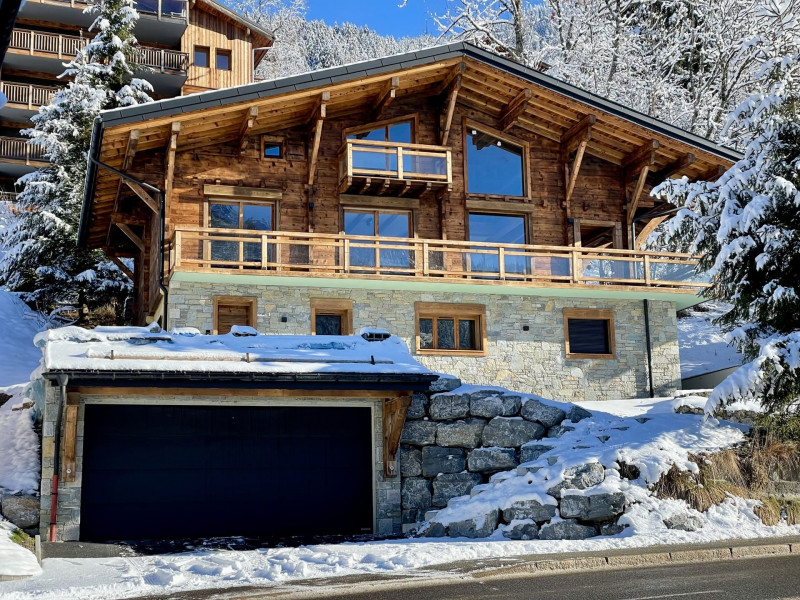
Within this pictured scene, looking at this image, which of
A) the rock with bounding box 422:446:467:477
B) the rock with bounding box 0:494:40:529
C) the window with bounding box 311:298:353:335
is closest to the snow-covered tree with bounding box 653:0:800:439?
the rock with bounding box 422:446:467:477

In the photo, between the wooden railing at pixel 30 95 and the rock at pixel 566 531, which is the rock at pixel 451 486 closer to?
the rock at pixel 566 531

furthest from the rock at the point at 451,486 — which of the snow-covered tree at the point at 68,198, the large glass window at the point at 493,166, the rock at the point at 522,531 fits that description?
the snow-covered tree at the point at 68,198

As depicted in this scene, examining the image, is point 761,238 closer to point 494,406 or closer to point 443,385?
point 494,406

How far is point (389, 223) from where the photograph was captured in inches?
872

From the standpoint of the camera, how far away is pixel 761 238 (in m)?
13.6

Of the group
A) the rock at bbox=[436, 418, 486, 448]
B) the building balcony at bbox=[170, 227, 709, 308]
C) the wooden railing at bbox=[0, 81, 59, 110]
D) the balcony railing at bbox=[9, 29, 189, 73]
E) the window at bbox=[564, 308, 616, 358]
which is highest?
the balcony railing at bbox=[9, 29, 189, 73]

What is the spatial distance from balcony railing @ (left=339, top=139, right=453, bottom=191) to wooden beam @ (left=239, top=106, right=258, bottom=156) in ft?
7.57

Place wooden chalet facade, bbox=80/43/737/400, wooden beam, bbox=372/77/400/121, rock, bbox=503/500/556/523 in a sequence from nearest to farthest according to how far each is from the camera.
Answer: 1. rock, bbox=503/500/556/523
2. wooden chalet facade, bbox=80/43/737/400
3. wooden beam, bbox=372/77/400/121

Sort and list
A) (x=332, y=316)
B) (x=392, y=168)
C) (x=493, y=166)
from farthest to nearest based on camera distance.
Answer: (x=493, y=166) → (x=392, y=168) → (x=332, y=316)

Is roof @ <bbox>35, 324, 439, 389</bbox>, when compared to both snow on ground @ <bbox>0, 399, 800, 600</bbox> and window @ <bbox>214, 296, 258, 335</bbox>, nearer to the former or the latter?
snow on ground @ <bbox>0, 399, 800, 600</bbox>

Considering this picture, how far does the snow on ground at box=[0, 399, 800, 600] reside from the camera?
1002 cm

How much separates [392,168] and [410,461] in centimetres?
870

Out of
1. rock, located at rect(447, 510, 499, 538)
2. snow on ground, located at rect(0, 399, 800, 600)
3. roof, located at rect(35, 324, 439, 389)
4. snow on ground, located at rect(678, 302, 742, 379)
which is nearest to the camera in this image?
snow on ground, located at rect(0, 399, 800, 600)

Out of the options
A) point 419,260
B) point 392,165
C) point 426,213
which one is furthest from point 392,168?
point 419,260
